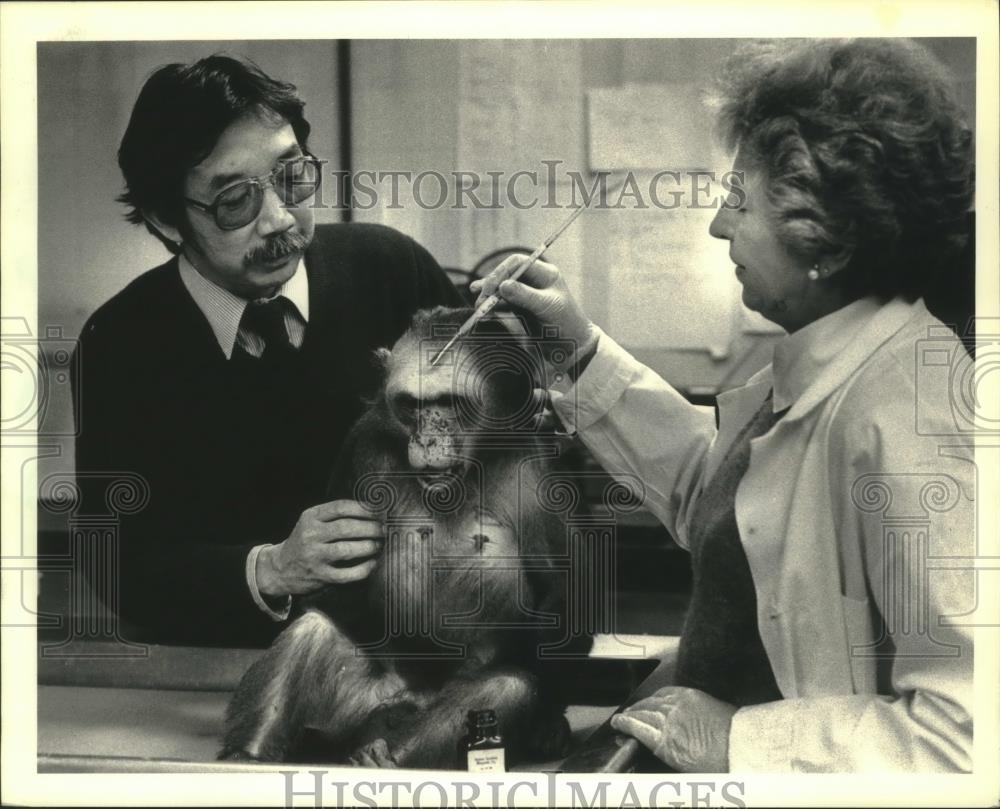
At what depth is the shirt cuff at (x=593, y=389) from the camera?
10.8 ft

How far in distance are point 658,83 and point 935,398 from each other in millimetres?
1126

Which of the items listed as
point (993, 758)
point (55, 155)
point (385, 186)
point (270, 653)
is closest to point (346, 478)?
point (270, 653)

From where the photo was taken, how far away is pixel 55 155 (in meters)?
3.35

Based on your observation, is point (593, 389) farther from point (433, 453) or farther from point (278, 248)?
point (278, 248)

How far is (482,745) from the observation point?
325cm

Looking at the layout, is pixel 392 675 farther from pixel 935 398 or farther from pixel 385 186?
pixel 935 398

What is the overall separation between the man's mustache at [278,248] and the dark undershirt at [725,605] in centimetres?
129

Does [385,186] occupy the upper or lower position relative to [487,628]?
upper

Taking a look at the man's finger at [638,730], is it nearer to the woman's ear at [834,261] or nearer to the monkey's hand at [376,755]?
the monkey's hand at [376,755]

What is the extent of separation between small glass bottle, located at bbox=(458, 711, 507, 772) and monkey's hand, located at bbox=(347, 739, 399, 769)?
0.65ft

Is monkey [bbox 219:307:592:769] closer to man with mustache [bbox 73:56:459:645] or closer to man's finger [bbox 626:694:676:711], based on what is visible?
man with mustache [bbox 73:56:459:645]

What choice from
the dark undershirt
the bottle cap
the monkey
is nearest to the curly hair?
the dark undershirt

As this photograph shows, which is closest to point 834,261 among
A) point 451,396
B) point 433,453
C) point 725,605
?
point 725,605

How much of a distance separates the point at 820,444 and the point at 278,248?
1546 millimetres
